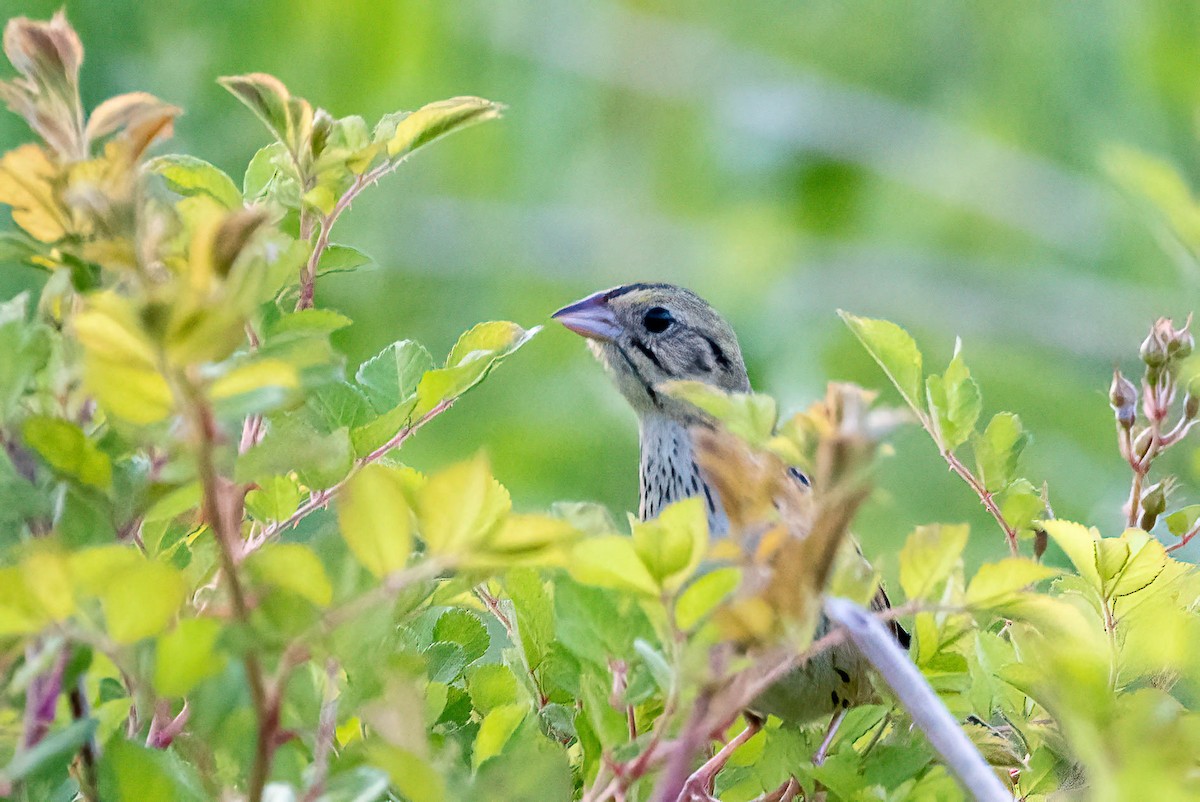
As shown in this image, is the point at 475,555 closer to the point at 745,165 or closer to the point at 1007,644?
the point at 1007,644

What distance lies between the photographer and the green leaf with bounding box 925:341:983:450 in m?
1.16

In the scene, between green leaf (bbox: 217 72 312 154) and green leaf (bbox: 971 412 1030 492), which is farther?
green leaf (bbox: 971 412 1030 492)

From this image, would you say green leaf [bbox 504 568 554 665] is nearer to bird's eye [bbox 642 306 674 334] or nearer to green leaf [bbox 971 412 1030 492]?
green leaf [bbox 971 412 1030 492]

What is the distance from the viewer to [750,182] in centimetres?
625

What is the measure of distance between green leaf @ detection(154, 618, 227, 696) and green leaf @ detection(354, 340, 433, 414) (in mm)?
432

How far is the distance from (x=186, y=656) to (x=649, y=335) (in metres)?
2.10

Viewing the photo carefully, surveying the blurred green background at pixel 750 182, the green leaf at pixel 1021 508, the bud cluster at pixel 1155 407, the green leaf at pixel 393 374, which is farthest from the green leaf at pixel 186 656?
the blurred green background at pixel 750 182

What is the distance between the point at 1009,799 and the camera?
697 millimetres

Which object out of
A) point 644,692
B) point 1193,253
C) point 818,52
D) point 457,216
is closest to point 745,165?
point 818,52

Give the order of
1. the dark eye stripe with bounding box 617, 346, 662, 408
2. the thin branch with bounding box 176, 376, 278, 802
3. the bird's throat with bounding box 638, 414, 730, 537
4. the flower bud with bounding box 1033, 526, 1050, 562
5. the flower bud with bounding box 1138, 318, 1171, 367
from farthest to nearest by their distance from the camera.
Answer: the dark eye stripe with bounding box 617, 346, 662, 408, the bird's throat with bounding box 638, 414, 730, 537, the flower bud with bounding box 1033, 526, 1050, 562, the flower bud with bounding box 1138, 318, 1171, 367, the thin branch with bounding box 176, 376, 278, 802

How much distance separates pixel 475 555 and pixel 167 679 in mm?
138

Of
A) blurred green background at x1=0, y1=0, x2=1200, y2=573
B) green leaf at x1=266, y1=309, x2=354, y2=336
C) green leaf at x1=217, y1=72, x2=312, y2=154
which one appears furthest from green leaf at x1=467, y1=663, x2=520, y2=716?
blurred green background at x1=0, y1=0, x2=1200, y2=573

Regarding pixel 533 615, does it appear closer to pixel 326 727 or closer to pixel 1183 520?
pixel 326 727

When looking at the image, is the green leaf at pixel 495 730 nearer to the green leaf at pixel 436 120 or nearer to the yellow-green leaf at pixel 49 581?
the yellow-green leaf at pixel 49 581
